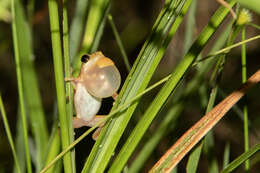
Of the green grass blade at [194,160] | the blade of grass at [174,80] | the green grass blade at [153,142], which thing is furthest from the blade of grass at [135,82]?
the green grass blade at [153,142]

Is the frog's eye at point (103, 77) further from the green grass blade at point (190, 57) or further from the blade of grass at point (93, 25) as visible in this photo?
the green grass blade at point (190, 57)

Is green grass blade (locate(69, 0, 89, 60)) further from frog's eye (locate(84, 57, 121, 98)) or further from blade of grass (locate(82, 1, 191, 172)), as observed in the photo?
blade of grass (locate(82, 1, 191, 172))

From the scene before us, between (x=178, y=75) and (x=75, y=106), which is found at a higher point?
(x=75, y=106)

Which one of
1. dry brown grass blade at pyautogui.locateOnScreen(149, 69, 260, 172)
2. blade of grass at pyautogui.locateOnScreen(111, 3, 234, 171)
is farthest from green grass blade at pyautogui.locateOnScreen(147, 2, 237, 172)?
dry brown grass blade at pyautogui.locateOnScreen(149, 69, 260, 172)

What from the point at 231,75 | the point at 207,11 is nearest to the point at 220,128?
the point at 231,75

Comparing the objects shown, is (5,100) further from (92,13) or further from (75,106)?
(92,13)

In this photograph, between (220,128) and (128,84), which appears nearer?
(128,84)

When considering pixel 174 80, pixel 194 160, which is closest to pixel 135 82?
pixel 174 80
